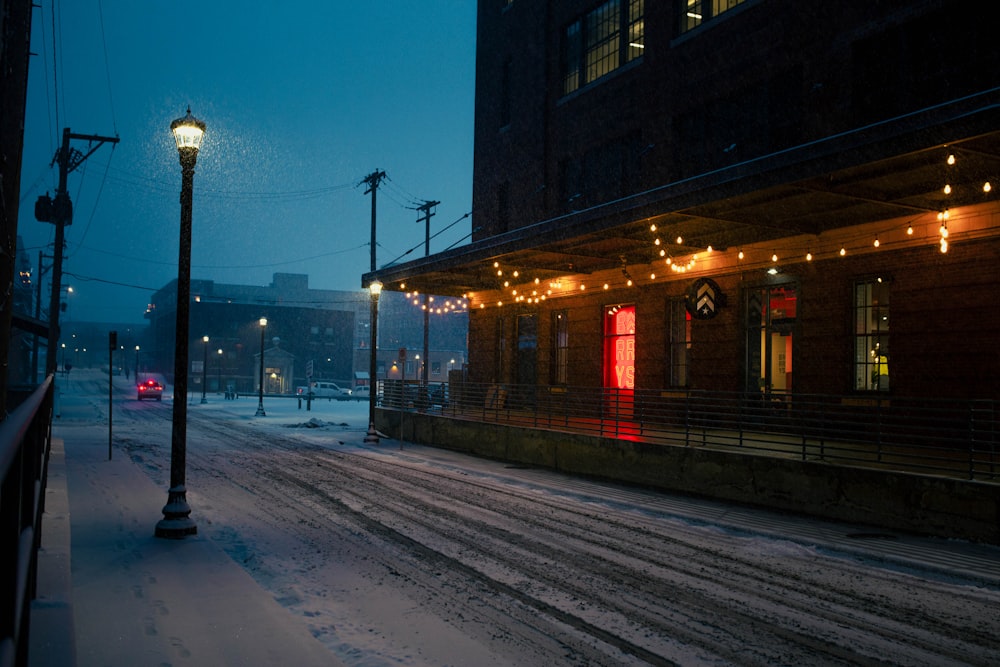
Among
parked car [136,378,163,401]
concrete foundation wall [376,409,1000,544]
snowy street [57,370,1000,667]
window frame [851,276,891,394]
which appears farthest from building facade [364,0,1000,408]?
parked car [136,378,163,401]

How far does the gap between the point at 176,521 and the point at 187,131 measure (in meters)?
5.32

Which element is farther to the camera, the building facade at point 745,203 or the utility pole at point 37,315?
the utility pole at point 37,315

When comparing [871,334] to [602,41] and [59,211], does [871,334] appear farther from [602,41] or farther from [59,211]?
[59,211]

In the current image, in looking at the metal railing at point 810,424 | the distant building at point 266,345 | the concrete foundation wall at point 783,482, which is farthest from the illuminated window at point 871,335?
the distant building at point 266,345

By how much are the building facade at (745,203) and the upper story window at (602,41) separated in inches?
3.3

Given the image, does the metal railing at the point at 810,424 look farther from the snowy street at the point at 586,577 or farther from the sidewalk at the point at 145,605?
the sidewalk at the point at 145,605

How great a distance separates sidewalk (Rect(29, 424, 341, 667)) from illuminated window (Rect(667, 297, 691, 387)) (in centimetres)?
1417

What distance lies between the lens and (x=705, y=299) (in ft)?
62.8

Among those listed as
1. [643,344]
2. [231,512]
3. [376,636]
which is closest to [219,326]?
[643,344]

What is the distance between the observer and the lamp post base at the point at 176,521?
9.59m

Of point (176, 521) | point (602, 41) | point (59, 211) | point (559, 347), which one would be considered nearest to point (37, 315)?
point (59, 211)

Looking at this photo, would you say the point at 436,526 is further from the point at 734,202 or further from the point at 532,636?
the point at 734,202

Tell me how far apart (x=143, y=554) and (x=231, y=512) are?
3.19 meters

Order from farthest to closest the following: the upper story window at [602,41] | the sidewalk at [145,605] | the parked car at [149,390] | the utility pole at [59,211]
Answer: the parked car at [149,390] < the utility pole at [59,211] < the upper story window at [602,41] < the sidewalk at [145,605]
